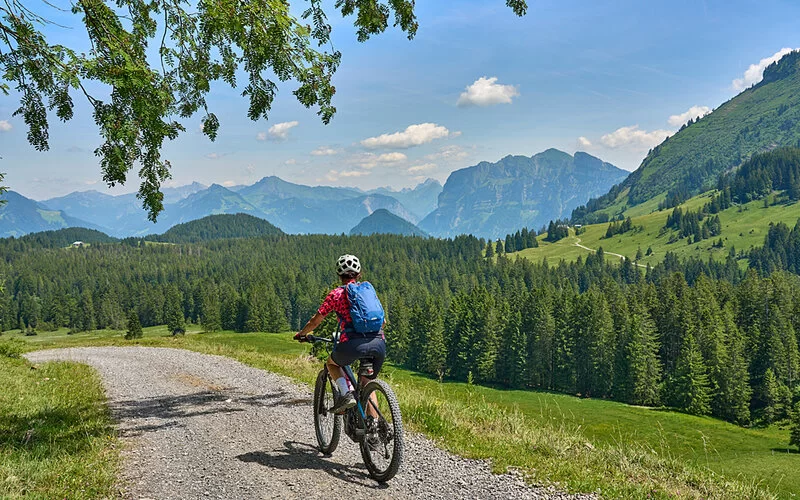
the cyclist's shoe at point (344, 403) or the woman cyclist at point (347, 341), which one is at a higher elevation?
the woman cyclist at point (347, 341)

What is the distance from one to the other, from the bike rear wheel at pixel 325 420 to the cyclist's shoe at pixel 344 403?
168mm

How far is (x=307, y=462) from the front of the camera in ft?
28.2

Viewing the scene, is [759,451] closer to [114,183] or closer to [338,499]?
[338,499]

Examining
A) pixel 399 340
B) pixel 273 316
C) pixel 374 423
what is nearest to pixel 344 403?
pixel 374 423

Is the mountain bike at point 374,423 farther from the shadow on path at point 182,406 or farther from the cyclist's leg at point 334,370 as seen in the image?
the shadow on path at point 182,406

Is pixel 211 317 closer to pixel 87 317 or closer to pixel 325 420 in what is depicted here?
pixel 87 317

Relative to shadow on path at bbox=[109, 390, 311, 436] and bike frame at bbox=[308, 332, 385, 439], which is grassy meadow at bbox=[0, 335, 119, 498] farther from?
bike frame at bbox=[308, 332, 385, 439]

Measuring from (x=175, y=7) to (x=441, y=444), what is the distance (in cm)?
1003

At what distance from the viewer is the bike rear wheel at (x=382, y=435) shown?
747 centimetres

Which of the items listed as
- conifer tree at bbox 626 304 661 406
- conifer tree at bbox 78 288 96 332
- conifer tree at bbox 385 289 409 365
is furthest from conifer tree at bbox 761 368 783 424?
conifer tree at bbox 78 288 96 332

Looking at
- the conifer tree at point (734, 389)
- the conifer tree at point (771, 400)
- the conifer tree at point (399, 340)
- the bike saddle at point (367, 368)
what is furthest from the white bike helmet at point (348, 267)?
the conifer tree at point (399, 340)

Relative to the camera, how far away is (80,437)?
32.2ft

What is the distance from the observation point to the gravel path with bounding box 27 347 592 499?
289 inches

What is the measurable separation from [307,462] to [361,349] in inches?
99.6
